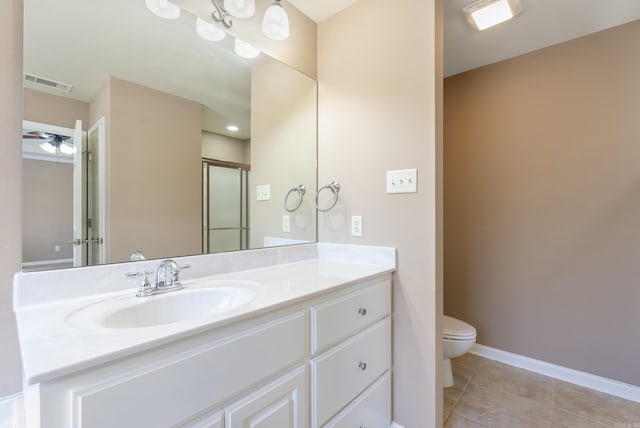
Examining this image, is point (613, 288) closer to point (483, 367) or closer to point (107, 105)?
point (483, 367)

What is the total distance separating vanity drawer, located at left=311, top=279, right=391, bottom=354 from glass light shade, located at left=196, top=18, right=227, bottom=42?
131 cm

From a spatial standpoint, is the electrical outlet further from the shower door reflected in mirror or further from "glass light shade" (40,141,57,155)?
"glass light shade" (40,141,57,155)

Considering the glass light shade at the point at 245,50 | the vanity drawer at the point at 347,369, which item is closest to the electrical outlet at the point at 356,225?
the vanity drawer at the point at 347,369

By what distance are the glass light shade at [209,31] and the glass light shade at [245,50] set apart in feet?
0.27

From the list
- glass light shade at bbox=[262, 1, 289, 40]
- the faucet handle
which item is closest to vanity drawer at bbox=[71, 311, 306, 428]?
the faucet handle

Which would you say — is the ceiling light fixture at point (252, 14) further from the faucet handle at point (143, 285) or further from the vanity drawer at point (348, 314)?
the vanity drawer at point (348, 314)

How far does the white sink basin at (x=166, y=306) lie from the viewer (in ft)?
2.65

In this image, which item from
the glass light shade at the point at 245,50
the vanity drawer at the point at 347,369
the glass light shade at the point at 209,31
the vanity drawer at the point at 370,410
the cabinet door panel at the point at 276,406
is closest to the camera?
the cabinet door panel at the point at 276,406

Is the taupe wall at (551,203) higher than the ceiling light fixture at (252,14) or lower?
lower

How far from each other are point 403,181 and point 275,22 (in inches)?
42.0

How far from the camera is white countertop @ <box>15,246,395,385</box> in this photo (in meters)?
0.53

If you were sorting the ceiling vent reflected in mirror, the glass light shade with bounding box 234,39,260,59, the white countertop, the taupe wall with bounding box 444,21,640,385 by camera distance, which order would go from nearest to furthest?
the white countertop, the ceiling vent reflected in mirror, the glass light shade with bounding box 234,39,260,59, the taupe wall with bounding box 444,21,640,385

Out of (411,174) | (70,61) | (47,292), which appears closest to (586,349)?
(411,174)

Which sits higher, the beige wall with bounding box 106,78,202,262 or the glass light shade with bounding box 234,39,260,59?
the glass light shade with bounding box 234,39,260,59
